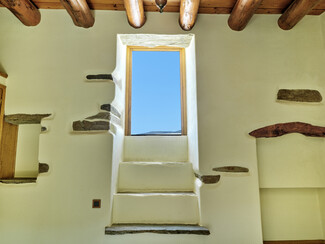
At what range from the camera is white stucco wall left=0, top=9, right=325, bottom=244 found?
2027 mm

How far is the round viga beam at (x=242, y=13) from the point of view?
2.02 metres

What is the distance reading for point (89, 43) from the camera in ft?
7.56

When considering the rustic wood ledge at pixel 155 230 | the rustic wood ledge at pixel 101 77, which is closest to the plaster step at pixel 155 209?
the rustic wood ledge at pixel 155 230

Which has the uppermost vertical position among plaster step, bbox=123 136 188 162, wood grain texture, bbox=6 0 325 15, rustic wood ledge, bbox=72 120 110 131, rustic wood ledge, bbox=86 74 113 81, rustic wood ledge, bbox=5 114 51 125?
wood grain texture, bbox=6 0 325 15

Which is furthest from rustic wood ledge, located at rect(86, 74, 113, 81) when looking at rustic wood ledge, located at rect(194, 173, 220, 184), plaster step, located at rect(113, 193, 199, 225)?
rustic wood ledge, located at rect(194, 173, 220, 184)

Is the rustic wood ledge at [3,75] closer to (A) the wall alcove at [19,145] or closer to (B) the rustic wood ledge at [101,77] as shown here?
(A) the wall alcove at [19,145]

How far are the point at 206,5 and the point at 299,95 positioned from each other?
1.35 m

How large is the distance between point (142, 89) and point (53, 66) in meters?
1.11

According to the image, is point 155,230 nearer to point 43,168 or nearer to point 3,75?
point 43,168

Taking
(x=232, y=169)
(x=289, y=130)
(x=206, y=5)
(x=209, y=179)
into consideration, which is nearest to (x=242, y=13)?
(x=206, y=5)

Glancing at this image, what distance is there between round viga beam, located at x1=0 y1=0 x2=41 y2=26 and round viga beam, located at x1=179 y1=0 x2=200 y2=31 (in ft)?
4.92

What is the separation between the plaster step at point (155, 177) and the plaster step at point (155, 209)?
181mm

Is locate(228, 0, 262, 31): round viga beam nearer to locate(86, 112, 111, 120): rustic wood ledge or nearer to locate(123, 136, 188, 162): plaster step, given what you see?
locate(123, 136, 188, 162): plaster step

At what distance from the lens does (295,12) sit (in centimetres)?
215
